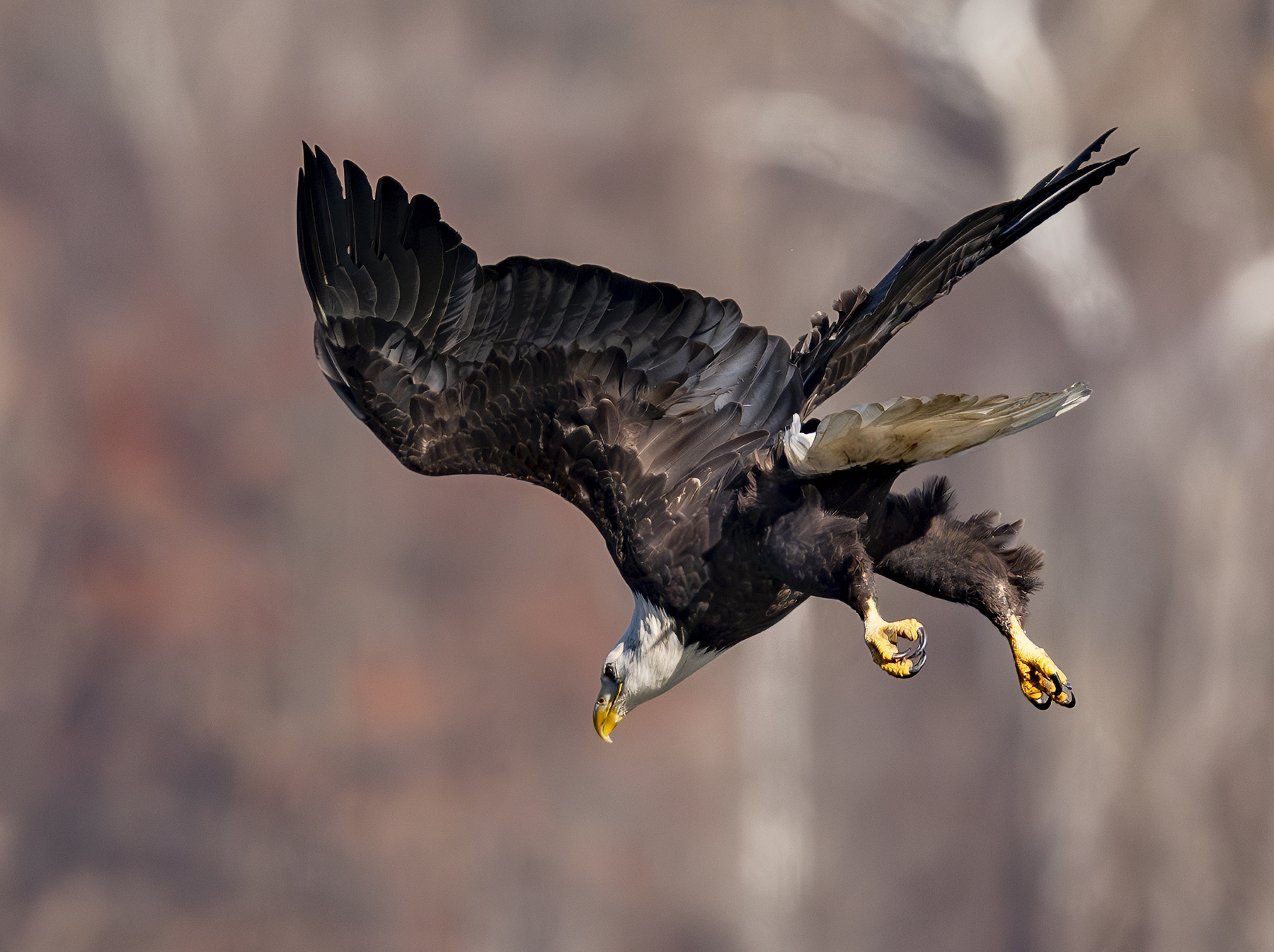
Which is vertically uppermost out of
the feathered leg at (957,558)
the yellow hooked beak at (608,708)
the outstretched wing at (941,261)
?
the outstretched wing at (941,261)

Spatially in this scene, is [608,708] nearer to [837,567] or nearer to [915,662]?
[837,567]

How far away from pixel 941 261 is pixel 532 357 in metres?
1.14

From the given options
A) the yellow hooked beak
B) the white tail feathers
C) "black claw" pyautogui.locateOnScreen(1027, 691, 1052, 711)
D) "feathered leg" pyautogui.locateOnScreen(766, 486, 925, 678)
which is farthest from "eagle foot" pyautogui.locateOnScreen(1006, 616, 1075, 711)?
the yellow hooked beak

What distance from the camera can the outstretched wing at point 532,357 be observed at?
138 inches

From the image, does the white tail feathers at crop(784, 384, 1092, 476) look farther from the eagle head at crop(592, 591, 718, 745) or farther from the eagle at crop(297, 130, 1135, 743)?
the eagle head at crop(592, 591, 718, 745)

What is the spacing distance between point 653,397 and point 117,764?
8.27 meters

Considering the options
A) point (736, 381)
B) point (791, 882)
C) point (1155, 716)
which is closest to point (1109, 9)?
point (1155, 716)

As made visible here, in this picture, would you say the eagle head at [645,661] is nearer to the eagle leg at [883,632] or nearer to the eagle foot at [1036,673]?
the eagle leg at [883,632]

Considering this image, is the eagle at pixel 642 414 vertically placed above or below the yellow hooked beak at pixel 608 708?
above

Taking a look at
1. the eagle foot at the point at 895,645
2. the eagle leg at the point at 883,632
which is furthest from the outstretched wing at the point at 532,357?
the eagle foot at the point at 895,645

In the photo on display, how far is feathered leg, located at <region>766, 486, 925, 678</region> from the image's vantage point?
2.86 metres

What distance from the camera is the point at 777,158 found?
1082cm

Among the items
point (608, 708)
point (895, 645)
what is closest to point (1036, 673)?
point (895, 645)

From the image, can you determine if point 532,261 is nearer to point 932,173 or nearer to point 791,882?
point 932,173
